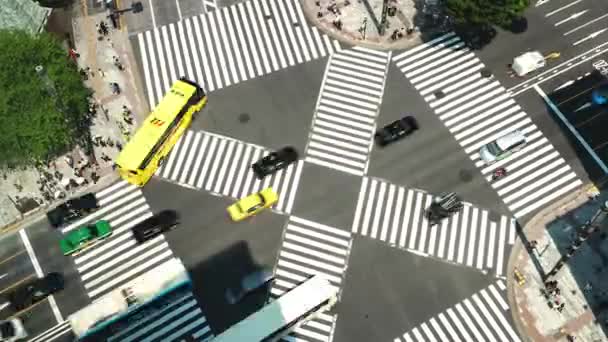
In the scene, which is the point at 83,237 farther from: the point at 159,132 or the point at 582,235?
the point at 582,235

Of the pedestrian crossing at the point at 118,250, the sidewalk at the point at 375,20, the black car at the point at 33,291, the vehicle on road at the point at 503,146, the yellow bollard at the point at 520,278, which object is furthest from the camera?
the sidewalk at the point at 375,20

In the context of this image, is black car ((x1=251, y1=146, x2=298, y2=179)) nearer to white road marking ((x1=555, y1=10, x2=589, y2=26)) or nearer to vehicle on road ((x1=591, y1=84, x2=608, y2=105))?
vehicle on road ((x1=591, y1=84, x2=608, y2=105))

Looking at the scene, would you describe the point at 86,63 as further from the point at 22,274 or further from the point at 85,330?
the point at 85,330

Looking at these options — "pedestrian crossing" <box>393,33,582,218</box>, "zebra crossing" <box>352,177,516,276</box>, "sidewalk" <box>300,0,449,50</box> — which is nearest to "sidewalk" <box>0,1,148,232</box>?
"sidewalk" <box>300,0,449,50</box>

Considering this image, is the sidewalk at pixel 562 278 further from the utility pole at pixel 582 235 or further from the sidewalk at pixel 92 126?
the sidewalk at pixel 92 126

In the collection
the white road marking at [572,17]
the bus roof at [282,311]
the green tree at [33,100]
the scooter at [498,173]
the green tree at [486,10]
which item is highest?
the green tree at [33,100]

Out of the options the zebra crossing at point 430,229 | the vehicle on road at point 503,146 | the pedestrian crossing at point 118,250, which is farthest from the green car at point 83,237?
the vehicle on road at point 503,146

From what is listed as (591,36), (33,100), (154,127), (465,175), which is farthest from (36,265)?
(591,36)
